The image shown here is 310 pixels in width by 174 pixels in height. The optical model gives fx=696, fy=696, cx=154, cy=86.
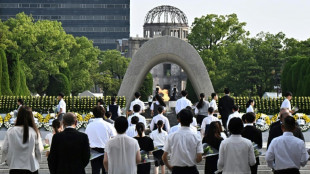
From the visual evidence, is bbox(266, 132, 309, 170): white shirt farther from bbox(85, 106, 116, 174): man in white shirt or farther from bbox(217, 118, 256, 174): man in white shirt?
bbox(85, 106, 116, 174): man in white shirt

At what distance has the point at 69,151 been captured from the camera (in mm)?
9203

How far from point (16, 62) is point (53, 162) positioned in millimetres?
29580

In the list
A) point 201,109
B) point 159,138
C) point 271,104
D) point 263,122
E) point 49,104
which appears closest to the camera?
point 159,138

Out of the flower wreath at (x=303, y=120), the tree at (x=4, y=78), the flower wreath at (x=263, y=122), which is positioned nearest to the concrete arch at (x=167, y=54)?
the flower wreath at (x=263, y=122)

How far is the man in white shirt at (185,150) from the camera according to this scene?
380 inches

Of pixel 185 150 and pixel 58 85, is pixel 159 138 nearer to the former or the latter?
pixel 185 150

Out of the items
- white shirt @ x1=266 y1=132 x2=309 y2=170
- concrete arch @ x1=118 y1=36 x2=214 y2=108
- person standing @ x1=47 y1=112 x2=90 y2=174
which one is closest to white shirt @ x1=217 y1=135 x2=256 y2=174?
white shirt @ x1=266 y1=132 x2=309 y2=170

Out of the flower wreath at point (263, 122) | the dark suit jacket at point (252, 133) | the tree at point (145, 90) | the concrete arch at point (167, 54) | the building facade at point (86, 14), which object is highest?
the building facade at point (86, 14)

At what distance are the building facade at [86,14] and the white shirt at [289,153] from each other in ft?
422

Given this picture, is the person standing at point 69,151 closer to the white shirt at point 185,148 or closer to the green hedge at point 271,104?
the white shirt at point 185,148

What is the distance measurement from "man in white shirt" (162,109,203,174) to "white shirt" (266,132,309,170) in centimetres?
102

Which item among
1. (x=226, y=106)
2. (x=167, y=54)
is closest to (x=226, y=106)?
(x=226, y=106)

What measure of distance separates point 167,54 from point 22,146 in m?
20.7

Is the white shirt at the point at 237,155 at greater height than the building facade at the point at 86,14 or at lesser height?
lesser
